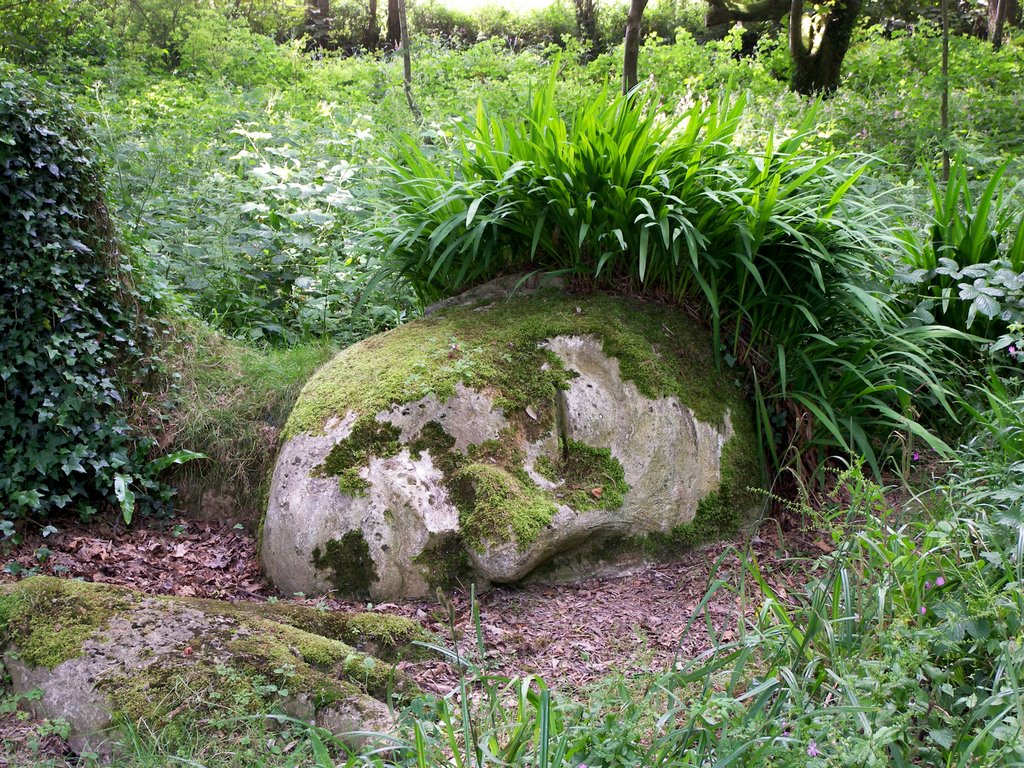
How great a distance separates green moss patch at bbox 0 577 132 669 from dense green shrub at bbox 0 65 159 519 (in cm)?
87

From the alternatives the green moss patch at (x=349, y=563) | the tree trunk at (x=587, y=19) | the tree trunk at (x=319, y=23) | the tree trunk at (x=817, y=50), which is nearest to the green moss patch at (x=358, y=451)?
the green moss patch at (x=349, y=563)

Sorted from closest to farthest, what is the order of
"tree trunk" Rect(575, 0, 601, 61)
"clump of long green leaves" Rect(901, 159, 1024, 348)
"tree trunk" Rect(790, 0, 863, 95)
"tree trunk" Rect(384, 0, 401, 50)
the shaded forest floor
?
the shaded forest floor, "clump of long green leaves" Rect(901, 159, 1024, 348), "tree trunk" Rect(790, 0, 863, 95), "tree trunk" Rect(384, 0, 401, 50), "tree trunk" Rect(575, 0, 601, 61)

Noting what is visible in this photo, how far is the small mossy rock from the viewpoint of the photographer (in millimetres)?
2586

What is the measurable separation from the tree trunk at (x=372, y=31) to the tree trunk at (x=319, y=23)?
93 cm

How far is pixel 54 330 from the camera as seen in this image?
13.0ft

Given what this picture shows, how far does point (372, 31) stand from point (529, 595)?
63.6 ft

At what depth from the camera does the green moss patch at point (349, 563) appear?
11.5ft

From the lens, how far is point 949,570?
261cm

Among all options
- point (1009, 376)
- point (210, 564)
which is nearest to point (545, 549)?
point (210, 564)

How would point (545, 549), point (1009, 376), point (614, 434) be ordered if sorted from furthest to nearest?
point (1009, 376) < point (614, 434) < point (545, 549)

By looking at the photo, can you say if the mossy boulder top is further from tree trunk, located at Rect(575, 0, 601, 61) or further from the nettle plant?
tree trunk, located at Rect(575, 0, 601, 61)

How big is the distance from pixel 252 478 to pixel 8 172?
1751 mm

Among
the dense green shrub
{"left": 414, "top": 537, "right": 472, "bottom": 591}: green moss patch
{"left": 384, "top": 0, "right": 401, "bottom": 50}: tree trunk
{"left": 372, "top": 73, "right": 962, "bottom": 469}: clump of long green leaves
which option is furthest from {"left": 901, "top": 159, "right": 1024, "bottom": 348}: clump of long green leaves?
{"left": 384, "top": 0, "right": 401, "bottom": 50}: tree trunk

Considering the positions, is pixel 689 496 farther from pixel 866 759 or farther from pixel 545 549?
pixel 866 759
